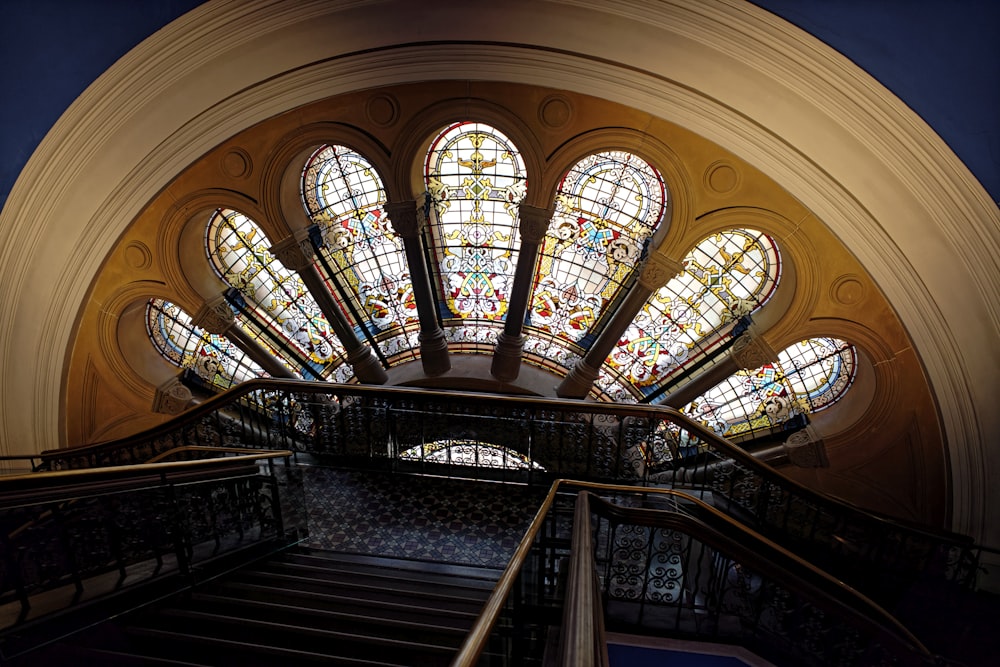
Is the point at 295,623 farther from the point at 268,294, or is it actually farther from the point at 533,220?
the point at 268,294

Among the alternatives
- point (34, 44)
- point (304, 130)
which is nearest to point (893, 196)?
point (304, 130)

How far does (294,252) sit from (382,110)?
8.43 feet

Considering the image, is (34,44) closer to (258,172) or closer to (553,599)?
(258,172)

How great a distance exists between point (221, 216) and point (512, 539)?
673cm

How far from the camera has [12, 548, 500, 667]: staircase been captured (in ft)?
8.54

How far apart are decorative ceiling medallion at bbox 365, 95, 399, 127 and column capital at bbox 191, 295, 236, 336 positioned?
13.6 feet

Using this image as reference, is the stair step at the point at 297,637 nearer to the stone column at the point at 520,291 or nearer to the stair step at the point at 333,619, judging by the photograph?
the stair step at the point at 333,619

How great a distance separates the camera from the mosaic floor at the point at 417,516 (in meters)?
5.56

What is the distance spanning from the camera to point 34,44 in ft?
16.5

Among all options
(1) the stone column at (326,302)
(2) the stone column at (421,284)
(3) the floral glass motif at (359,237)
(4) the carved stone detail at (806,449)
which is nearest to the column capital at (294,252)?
(1) the stone column at (326,302)

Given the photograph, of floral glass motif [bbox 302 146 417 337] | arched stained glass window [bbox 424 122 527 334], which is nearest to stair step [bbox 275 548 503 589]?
floral glass motif [bbox 302 146 417 337]

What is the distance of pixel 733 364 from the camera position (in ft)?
28.5

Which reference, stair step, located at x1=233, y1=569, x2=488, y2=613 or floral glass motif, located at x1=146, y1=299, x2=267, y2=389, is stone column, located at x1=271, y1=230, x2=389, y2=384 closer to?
floral glass motif, located at x1=146, y1=299, x2=267, y2=389

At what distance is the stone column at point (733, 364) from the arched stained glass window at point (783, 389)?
0.80 meters
